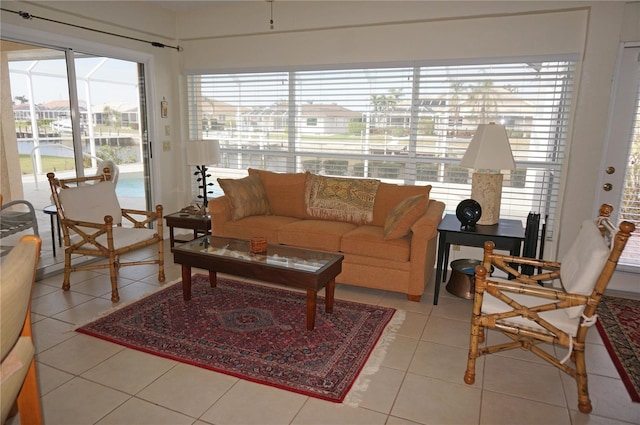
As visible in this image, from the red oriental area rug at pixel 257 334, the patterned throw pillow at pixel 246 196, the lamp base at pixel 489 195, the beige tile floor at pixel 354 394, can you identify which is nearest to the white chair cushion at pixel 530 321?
the beige tile floor at pixel 354 394

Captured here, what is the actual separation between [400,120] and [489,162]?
1363 mm

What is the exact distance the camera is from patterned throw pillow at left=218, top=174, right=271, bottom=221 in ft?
13.9

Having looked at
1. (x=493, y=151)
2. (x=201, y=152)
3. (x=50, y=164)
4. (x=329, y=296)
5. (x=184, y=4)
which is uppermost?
(x=184, y=4)

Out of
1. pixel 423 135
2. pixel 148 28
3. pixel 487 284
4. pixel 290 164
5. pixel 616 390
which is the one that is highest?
pixel 148 28

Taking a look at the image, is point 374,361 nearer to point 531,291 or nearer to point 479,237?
point 531,291

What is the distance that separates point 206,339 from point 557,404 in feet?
7.00

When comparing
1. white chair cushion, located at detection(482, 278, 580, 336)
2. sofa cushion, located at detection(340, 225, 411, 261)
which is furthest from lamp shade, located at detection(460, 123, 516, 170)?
white chair cushion, located at detection(482, 278, 580, 336)

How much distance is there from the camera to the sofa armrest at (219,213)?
4.22 m

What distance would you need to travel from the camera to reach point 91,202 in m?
3.90

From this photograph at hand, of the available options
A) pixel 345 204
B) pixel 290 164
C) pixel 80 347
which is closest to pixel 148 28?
pixel 290 164

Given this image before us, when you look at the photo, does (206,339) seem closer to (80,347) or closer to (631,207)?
(80,347)

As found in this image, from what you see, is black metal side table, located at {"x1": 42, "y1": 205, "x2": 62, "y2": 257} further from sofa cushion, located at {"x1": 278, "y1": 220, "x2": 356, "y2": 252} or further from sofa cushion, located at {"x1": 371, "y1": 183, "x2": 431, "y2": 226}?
sofa cushion, located at {"x1": 371, "y1": 183, "x2": 431, "y2": 226}

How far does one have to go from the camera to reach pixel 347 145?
15.8 ft

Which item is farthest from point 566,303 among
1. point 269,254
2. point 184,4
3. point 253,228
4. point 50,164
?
point 184,4
